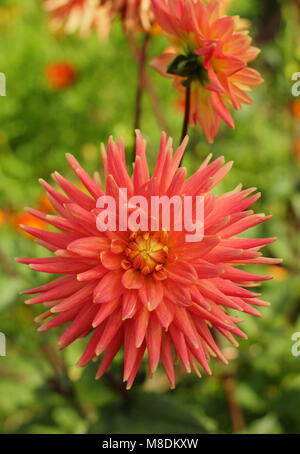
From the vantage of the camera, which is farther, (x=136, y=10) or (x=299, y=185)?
(x=299, y=185)

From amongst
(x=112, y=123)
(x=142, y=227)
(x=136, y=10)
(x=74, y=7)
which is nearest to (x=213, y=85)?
(x=142, y=227)

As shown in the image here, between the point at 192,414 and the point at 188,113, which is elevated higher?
the point at 188,113

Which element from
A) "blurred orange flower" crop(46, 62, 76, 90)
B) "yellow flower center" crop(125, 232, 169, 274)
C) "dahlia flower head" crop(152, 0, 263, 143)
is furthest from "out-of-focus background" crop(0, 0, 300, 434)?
"yellow flower center" crop(125, 232, 169, 274)

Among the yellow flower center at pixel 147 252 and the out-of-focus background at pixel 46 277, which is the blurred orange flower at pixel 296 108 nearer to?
the out-of-focus background at pixel 46 277

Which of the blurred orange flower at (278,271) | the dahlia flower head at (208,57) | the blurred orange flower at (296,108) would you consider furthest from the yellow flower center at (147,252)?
the blurred orange flower at (296,108)

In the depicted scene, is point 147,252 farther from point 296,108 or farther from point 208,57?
point 296,108

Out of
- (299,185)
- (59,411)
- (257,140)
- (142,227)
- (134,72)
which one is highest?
(134,72)

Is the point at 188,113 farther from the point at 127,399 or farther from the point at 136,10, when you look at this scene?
the point at 127,399

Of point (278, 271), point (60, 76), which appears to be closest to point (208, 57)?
point (278, 271)
